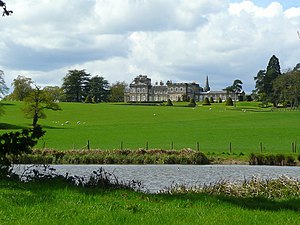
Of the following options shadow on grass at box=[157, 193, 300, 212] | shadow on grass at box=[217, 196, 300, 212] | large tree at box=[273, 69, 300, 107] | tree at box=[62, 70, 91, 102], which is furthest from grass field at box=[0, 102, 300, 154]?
tree at box=[62, 70, 91, 102]

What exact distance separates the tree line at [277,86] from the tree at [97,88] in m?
56.2

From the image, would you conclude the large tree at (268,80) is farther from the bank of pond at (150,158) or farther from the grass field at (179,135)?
the bank of pond at (150,158)

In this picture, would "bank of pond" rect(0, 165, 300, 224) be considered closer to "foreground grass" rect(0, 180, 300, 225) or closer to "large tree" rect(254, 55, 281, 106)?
"foreground grass" rect(0, 180, 300, 225)

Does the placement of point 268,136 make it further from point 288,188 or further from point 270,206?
point 270,206

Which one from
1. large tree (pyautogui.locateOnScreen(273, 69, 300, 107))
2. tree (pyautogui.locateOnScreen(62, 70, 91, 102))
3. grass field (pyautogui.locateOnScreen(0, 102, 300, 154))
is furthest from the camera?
tree (pyautogui.locateOnScreen(62, 70, 91, 102))

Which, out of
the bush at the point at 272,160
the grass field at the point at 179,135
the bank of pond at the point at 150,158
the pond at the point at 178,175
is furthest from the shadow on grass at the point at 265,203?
the grass field at the point at 179,135

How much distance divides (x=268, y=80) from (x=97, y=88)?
6565 cm

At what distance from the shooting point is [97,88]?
624 ft

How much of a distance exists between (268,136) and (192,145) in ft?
45.3

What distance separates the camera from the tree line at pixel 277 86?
135375 millimetres

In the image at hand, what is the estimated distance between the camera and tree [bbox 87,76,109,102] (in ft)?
617

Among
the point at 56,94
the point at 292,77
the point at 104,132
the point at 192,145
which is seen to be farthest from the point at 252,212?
the point at 56,94

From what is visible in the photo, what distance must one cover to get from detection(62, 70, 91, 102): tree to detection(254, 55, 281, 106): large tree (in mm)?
61837

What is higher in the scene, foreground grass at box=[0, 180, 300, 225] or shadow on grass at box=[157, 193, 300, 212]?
foreground grass at box=[0, 180, 300, 225]
